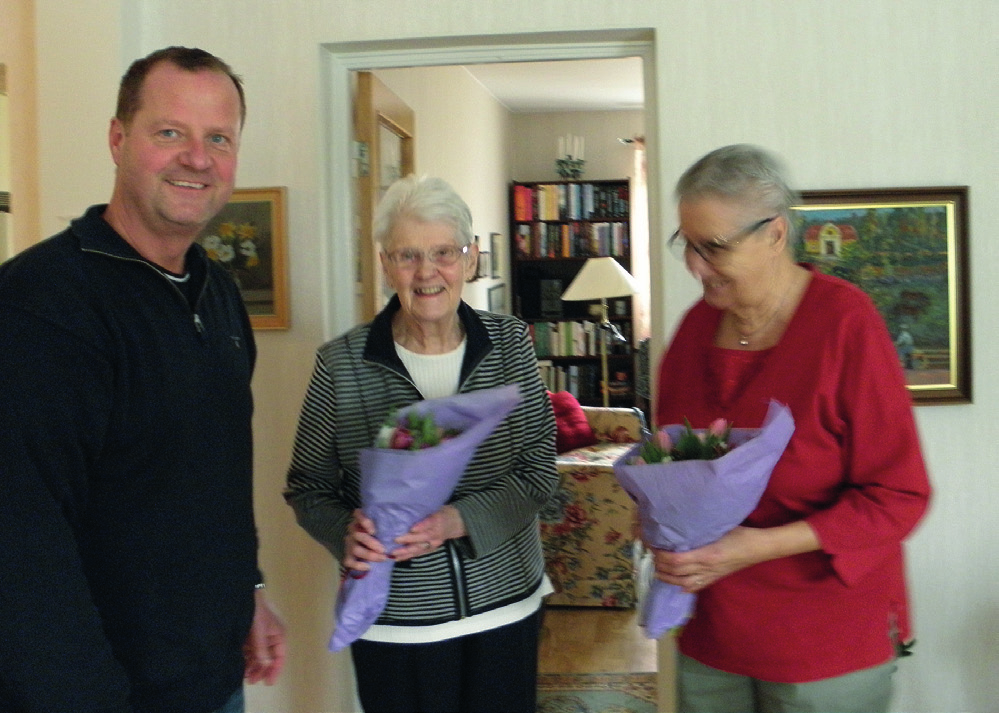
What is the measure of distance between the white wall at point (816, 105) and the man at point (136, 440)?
4.39ft

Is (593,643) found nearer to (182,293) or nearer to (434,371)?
(434,371)

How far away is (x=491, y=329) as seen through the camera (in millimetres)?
2012

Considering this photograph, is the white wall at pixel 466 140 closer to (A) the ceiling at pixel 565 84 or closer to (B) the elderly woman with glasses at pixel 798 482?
(A) the ceiling at pixel 565 84

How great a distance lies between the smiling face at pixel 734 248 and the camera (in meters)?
1.50

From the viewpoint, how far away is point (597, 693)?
3734mm

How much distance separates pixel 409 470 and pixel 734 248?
649mm

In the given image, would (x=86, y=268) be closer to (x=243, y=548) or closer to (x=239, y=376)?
(x=239, y=376)

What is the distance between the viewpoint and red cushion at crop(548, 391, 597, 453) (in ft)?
17.1

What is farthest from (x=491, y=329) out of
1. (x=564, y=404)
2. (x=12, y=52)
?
(x=564, y=404)

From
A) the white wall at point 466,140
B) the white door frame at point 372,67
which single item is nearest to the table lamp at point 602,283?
the white wall at point 466,140

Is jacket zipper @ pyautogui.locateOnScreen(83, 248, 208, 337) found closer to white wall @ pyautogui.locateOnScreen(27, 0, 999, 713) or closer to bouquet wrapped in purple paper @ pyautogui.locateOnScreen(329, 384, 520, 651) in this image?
bouquet wrapped in purple paper @ pyautogui.locateOnScreen(329, 384, 520, 651)

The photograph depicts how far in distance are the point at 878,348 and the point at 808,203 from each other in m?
1.26

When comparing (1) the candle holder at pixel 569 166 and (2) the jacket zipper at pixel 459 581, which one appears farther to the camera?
(1) the candle holder at pixel 569 166

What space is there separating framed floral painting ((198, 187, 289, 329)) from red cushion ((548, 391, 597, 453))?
8.60 feet
